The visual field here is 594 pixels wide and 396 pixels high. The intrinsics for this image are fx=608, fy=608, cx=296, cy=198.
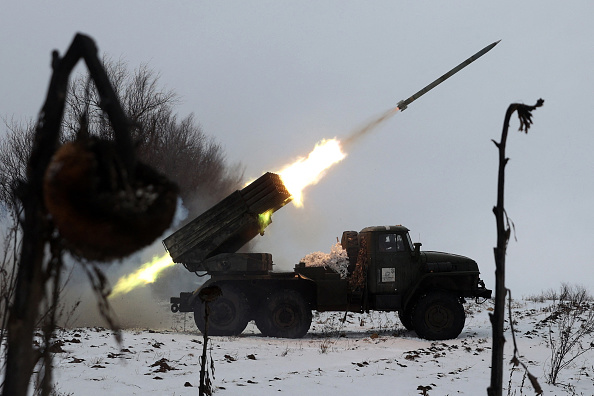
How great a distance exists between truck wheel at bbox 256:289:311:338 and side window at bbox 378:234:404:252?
250 centimetres

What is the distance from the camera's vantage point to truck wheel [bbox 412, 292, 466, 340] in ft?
50.5

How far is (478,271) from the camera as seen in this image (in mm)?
16188

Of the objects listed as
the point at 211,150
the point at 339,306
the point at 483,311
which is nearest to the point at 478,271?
the point at 339,306

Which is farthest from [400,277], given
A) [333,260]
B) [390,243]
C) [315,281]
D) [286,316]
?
[286,316]

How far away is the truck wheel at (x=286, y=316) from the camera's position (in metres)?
15.6

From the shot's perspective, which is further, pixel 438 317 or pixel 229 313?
pixel 229 313

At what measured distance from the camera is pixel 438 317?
15523mm

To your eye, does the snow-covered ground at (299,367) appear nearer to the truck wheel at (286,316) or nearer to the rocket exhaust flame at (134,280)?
the truck wheel at (286,316)

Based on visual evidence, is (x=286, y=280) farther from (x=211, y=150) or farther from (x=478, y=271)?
(x=211, y=150)

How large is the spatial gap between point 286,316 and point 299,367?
18.3ft

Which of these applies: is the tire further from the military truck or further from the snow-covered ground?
the snow-covered ground

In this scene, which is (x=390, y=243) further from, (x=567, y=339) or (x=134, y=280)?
(x=134, y=280)

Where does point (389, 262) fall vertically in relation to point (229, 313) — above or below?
above

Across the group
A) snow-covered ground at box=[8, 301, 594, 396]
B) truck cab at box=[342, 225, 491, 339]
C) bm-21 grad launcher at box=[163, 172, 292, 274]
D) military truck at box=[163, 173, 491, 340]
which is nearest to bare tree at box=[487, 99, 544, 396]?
snow-covered ground at box=[8, 301, 594, 396]
